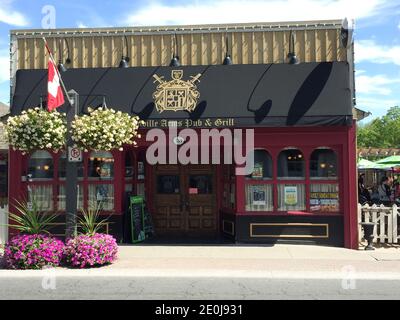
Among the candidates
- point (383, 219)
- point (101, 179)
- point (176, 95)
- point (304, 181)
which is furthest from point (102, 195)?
point (383, 219)

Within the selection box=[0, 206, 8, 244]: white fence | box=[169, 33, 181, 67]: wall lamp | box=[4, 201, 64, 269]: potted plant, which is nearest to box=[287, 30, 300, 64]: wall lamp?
box=[169, 33, 181, 67]: wall lamp

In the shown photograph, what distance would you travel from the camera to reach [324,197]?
1162cm

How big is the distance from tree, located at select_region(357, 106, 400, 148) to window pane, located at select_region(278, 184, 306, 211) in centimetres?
5311

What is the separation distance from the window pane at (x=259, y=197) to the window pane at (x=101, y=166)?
3684mm

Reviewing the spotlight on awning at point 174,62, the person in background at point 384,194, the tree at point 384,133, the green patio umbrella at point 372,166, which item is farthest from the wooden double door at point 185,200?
the tree at point 384,133

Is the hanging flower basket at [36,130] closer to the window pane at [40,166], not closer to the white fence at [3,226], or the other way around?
the window pane at [40,166]

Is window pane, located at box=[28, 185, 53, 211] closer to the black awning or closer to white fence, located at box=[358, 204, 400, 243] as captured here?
the black awning

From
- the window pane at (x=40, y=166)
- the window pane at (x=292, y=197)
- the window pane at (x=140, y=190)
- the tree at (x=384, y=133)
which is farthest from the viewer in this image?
the tree at (x=384, y=133)

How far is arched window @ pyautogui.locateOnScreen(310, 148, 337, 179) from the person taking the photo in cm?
1166

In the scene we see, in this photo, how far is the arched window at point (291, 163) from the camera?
11.7 m

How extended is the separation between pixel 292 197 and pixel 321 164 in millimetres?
1134

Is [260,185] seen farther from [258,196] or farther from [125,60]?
[125,60]

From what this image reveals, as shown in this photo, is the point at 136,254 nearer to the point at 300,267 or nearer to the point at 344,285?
the point at 300,267

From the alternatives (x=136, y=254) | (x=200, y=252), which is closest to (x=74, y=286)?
(x=136, y=254)
